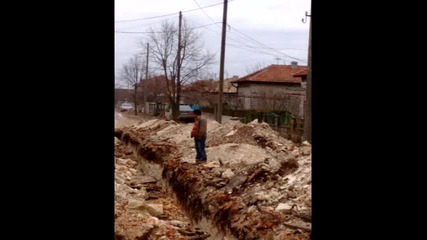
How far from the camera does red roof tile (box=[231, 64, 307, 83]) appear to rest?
40938 millimetres

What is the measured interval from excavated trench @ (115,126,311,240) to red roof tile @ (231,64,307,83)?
91.7ft

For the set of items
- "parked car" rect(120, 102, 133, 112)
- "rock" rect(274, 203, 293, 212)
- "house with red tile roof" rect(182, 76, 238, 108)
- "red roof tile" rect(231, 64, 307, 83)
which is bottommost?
"parked car" rect(120, 102, 133, 112)

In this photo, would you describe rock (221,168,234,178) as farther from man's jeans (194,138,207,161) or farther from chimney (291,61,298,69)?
chimney (291,61,298,69)

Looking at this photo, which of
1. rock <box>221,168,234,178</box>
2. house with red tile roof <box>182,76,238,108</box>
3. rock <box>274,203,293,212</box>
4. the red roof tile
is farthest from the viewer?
the red roof tile

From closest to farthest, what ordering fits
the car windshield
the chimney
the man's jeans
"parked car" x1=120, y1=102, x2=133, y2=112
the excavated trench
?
the excavated trench, the man's jeans, the car windshield, the chimney, "parked car" x1=120, y1=102, x2=133, y2=112

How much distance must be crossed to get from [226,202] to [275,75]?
34.1 meters

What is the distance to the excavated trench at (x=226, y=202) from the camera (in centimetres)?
690

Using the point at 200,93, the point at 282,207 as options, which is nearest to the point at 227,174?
the point at 282,207

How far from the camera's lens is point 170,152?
14.7 m

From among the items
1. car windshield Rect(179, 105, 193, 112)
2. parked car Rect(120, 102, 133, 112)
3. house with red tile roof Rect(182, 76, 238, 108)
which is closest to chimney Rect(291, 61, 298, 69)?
house with red tile roof Rect(182, 76, 238, 108)

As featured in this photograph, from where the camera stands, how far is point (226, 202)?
28.0ft
